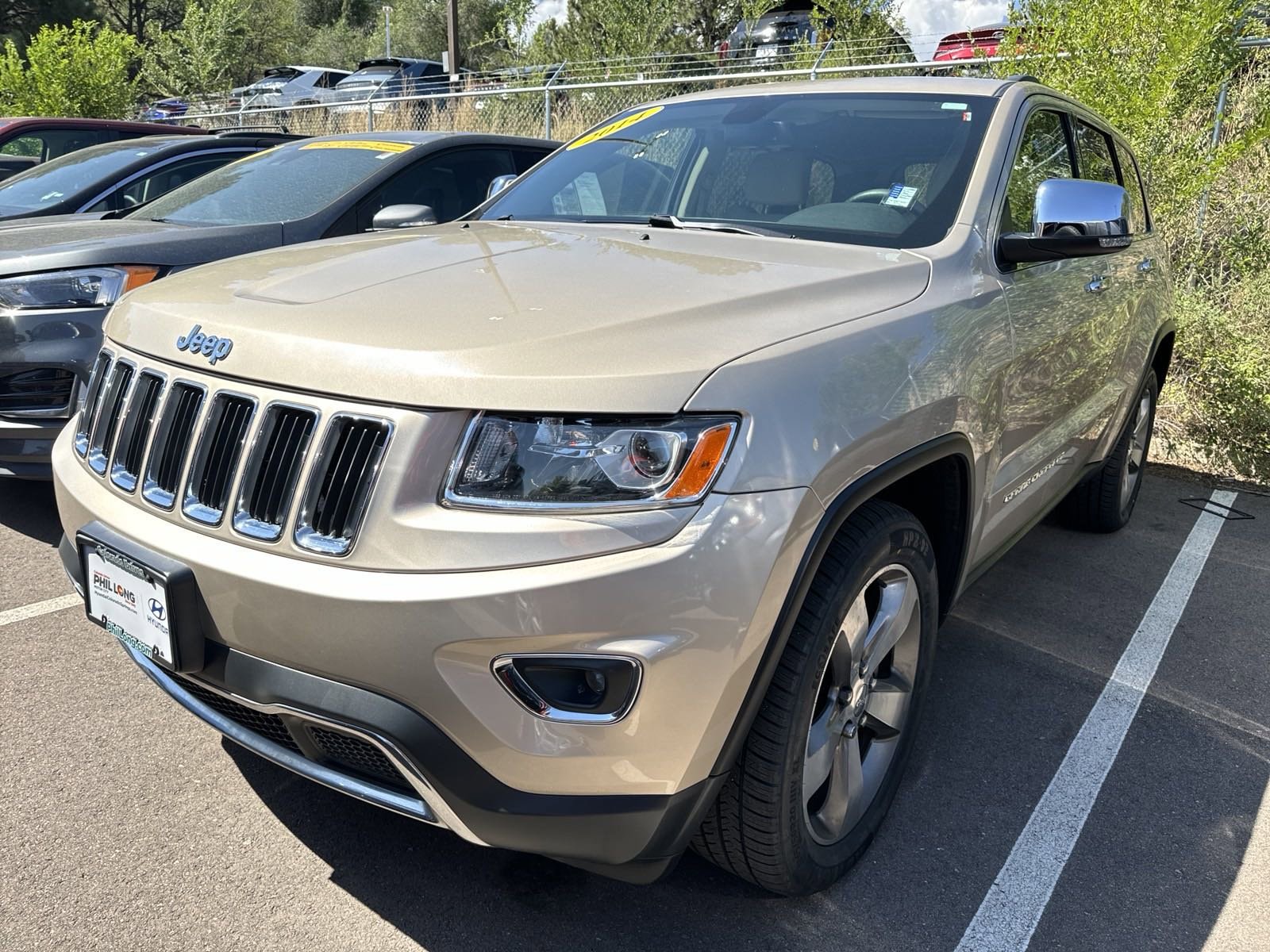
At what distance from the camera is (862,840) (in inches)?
94.1

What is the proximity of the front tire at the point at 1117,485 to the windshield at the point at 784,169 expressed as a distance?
1928mm

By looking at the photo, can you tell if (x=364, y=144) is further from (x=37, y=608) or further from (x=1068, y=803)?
(x=1068, y=803)

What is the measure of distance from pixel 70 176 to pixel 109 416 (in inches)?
200

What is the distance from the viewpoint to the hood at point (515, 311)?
5.78 feet

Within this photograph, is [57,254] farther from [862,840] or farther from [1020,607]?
[1020,607]

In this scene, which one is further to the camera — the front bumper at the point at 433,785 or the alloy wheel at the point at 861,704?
the alloy wheel at the point at 861,704

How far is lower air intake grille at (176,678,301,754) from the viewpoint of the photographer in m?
2.01

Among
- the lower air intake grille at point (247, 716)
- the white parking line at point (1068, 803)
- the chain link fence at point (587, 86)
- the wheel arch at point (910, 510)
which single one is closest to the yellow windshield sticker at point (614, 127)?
the wheel arch at point (910, 510)

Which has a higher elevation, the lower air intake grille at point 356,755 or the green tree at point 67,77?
the green tree at point 67,77

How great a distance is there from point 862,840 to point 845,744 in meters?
0.25

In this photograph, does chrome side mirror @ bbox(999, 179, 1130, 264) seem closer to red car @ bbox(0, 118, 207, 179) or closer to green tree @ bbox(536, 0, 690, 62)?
red car @ bbox(0, 118, 207, 179)

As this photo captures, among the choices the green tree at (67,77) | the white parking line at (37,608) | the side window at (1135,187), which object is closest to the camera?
the white parking line at (37,608)

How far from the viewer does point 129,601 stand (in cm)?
205

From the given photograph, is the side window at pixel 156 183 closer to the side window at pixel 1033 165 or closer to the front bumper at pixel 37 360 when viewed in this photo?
the front bumper at pixel 37 360
